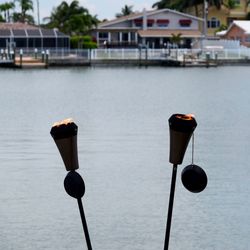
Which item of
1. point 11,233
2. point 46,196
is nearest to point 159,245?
point 11,233

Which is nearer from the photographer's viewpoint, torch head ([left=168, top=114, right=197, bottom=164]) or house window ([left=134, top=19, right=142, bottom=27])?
torch head ([left=168, top=114, right=197, bottom=164])

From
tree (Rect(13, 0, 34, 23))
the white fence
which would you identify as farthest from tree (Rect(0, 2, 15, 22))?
the white fence

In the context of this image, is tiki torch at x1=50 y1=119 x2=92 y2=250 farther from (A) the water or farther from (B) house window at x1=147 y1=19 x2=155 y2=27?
(B) house window at x1=147 y1=19 x2=155 y2=27

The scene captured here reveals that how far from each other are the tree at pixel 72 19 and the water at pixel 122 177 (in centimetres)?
5452

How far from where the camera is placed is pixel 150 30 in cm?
9594

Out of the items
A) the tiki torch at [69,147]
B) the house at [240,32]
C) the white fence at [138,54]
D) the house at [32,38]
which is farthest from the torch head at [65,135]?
the house at [240,32]

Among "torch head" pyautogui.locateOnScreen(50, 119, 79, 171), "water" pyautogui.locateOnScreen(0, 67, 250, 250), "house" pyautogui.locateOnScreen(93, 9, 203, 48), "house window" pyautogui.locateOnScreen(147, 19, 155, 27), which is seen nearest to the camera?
"torch head" pyautogui.locateOnScreen(50, 119, 79, 171)

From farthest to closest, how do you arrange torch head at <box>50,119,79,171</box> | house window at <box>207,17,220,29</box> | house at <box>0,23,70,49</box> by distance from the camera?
house window at <box>207,17,220,29</box> → house at <box>0,23,70,49</box> → torch head at <box>50,119,79,171</box>

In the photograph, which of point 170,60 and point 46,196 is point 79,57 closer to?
point 170,60

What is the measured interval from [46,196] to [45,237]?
3.17 meters

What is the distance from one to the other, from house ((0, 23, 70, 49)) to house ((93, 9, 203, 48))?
13346 millimetres

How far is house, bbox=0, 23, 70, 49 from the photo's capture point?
80.3 m

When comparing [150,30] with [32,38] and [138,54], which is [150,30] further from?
[138,54]

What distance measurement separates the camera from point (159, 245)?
45.6 ft
